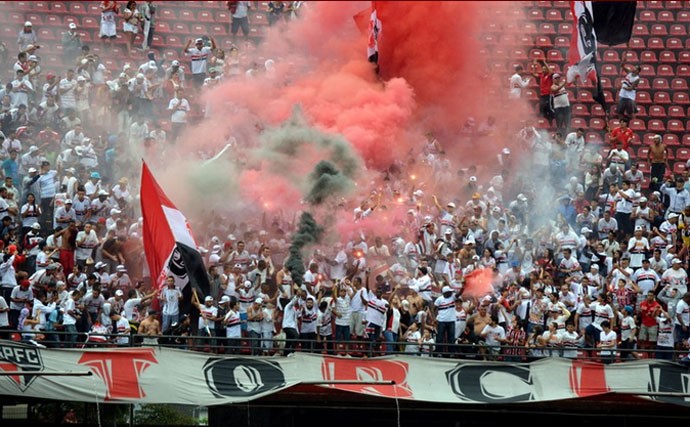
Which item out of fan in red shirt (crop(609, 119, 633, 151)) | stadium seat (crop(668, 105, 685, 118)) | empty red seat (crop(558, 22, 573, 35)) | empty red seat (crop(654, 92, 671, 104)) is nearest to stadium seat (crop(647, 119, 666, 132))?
stadium seat (crop(668, 105, 685, 118))

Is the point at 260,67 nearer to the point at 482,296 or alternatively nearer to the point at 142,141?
the point at 142,141

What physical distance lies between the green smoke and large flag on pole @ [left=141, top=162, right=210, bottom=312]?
223 cm

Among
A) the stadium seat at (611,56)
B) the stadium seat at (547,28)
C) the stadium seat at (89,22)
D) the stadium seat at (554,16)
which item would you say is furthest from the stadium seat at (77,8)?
the stadium seat at (611,56)

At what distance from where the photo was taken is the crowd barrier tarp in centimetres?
1523

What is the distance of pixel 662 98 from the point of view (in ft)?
87.0

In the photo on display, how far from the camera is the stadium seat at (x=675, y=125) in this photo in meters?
25.8

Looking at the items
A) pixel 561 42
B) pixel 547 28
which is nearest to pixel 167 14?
pixel 547 28

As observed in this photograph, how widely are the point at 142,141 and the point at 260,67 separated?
402cm

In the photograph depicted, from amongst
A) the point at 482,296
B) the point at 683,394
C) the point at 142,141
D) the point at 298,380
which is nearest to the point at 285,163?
the point at 142,141

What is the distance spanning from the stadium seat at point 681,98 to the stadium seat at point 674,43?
144 cm

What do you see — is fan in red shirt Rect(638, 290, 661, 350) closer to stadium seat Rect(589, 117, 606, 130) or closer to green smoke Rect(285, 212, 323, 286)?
green smoke Rect(285, 212, 323, 286)

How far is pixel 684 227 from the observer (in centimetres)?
2008

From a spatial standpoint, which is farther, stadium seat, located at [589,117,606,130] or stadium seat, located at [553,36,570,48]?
stadium seat, located at [553,36,570,48]

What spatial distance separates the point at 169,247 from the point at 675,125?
43.5ft
